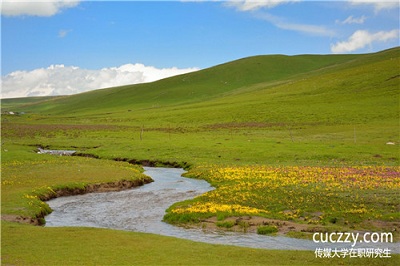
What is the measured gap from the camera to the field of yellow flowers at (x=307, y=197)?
29.8 metres

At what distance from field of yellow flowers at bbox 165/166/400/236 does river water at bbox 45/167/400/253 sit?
2074 mm

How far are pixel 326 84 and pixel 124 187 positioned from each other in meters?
135

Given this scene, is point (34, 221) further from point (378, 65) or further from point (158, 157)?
point (378, 65)

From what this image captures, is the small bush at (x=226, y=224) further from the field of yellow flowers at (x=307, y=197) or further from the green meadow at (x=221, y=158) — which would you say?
the green meadow at (x=221, y=158)

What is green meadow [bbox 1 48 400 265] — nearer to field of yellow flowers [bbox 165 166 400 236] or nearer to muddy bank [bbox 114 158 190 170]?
field of yellow flowers [bbox 165 166 400 236]

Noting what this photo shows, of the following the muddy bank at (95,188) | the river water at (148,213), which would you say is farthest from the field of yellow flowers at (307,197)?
the muddy bank at (95,188)

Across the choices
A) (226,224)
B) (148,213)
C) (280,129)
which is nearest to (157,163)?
(148,213)

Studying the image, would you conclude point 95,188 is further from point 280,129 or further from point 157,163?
point 280,129

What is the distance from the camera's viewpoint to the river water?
2595 centimetres

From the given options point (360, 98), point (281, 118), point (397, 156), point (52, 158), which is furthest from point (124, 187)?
point (360, 98)

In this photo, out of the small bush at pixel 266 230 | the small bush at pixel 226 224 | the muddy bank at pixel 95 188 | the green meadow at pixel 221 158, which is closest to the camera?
the green meadow at pixel 221 158

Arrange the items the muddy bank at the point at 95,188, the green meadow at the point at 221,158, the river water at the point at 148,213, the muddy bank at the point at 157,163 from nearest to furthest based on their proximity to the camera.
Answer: the green meadow at the point at 221,158 < the river water at the point at 148,213 < the muddy bank at the point at 95,188 < the muddy bank at the point at 157,163

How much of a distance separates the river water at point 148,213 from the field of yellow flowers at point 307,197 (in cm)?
207

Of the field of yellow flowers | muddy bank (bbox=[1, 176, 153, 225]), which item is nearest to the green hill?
the field of yellow flowers
